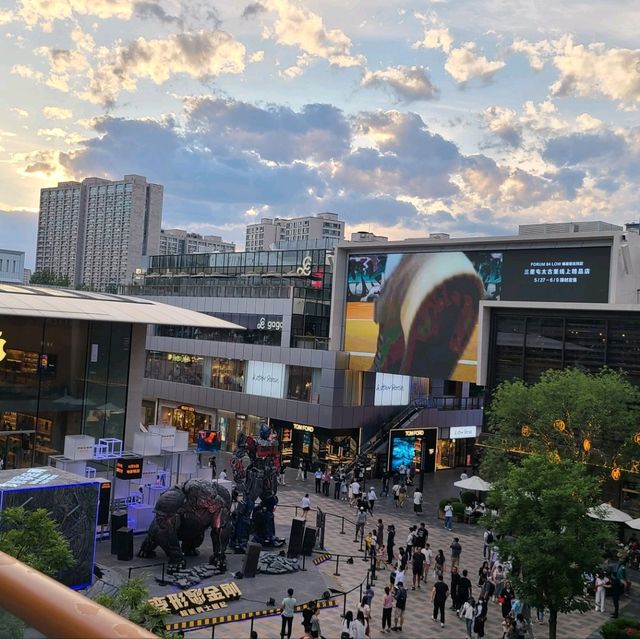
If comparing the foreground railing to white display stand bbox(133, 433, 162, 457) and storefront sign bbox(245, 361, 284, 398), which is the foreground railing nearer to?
white display stand bbox(133, 433, 162, 457)

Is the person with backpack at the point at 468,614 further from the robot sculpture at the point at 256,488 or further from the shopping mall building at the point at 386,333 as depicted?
the shopping mall building at the point at 386,333

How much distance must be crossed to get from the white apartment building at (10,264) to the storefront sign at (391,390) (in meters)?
50.5

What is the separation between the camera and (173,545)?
25.1 metres

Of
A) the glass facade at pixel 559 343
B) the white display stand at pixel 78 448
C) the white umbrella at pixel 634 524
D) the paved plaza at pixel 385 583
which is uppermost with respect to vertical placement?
the glass facade at pixel 559 343

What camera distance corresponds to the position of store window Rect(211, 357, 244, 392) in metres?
54.1

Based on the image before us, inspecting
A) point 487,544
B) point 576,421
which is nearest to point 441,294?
point 576,421

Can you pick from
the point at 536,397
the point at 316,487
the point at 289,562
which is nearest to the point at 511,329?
the point at 536,397

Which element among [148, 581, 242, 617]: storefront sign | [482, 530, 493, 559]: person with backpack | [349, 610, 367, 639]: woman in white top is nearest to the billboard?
[482, 530, 493, 559]: person with backpack

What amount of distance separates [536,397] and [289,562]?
1189cm

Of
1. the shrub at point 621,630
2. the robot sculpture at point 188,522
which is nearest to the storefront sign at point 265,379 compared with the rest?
the robot sculpture at point 188,522

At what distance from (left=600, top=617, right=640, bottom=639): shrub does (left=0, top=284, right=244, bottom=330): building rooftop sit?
2128cm

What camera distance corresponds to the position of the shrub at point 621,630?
1962 cm

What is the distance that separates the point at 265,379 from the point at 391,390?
910cm

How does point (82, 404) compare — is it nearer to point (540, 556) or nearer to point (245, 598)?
point (245, 598)
